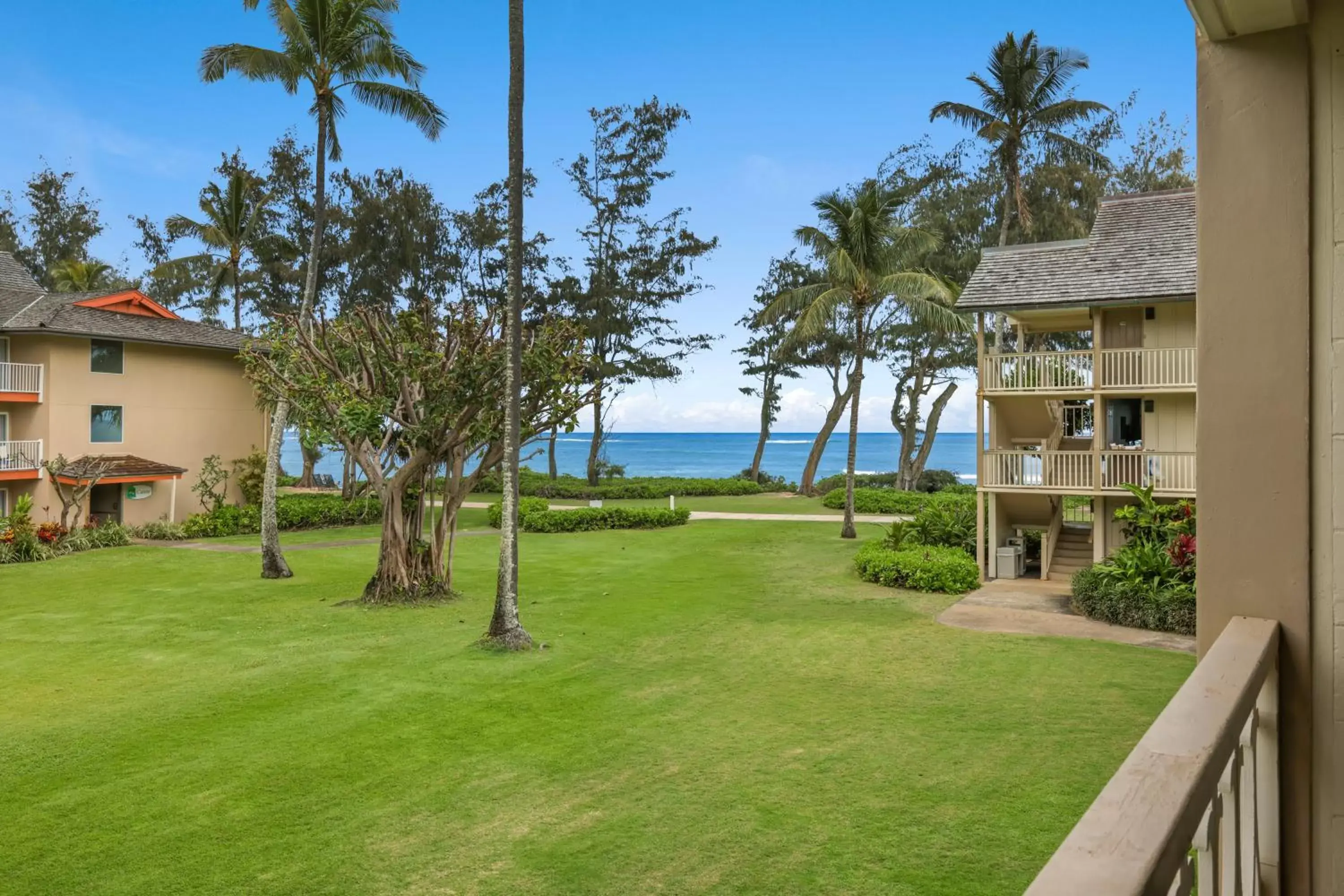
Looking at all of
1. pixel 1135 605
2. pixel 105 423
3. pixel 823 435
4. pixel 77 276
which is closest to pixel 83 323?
pixel 105 423

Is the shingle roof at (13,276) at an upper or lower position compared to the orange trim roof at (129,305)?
upper

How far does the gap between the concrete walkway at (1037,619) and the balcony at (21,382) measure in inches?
940

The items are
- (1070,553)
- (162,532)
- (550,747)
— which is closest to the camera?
(550,747)

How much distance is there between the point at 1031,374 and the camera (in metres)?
17.8

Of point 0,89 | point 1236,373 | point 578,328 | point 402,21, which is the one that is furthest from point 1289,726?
point 0,89

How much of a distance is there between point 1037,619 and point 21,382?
25.6 meters

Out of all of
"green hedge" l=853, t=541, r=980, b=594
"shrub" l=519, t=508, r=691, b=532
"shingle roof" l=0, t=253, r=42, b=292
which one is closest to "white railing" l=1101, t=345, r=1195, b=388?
"green hedge" l=853, t=541, r=980, b=594

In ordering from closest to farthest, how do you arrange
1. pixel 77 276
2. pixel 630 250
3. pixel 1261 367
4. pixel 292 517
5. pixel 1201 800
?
1. pixel 1201 800
2. pixel 1261 367
3. pixel 292 517
4. pixel 77 276
5. pixel 630 250

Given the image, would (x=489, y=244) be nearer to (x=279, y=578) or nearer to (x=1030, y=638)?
(x=279, y=578)

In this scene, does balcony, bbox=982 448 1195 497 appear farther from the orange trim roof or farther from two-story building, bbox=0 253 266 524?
the orange trim roof

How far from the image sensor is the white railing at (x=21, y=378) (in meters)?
22.6

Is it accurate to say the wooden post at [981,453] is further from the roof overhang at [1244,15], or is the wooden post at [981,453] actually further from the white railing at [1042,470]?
the roof overhang at [1244,15]

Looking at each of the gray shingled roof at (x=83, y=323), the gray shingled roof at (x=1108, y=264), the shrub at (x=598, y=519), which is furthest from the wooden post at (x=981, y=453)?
the gray shingled roof at (x=83, y=323)

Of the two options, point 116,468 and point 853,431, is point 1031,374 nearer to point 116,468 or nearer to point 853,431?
point 853,431
